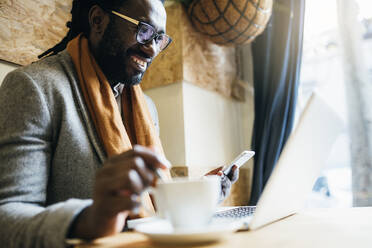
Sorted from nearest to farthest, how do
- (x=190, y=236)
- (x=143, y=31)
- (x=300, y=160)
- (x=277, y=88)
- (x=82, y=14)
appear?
(x=190, y=236)
(x=300, y=160)
(x=143, y=31)
(x=82, y=14)
(x=277, y=88)

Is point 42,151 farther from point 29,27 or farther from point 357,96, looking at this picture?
point 357,96

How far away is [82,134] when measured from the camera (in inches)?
35.2

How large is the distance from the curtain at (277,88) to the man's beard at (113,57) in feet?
4.01

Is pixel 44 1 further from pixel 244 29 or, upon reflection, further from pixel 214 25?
pixel 244 29

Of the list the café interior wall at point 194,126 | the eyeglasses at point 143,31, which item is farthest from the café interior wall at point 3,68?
the café interior wall at point 194,126

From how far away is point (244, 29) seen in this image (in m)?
1.84

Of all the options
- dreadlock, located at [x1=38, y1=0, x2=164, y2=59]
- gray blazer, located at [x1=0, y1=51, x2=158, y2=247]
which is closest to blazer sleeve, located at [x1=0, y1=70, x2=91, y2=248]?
gray blazer, located at [x1=0, y1=51, x2=158, y2=247]

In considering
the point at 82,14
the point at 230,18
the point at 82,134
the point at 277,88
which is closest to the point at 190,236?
the point at 82,134

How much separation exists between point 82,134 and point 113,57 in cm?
37

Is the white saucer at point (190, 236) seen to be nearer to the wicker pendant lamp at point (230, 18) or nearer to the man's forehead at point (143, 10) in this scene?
the man's forehead at point (143, 10)

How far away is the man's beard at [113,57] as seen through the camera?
1.11 m

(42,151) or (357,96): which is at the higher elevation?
(357,96)

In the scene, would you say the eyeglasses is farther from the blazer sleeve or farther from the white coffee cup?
the white coffee cup

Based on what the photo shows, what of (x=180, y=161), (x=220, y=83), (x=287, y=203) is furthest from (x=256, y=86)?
(x=287, y=203)
